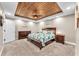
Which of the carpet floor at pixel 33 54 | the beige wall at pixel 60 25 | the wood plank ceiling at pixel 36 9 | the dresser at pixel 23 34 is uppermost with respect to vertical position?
the wood plank ceiling at pixel 36 9

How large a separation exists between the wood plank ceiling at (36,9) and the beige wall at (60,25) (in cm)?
15

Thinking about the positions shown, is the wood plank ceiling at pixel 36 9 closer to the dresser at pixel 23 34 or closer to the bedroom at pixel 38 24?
the bedroom at pixel 38 24

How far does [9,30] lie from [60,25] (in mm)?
1044

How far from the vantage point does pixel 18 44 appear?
1.48 metres

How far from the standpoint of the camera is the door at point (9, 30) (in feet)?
4.60

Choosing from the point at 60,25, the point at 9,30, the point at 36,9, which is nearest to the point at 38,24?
the point at 36,9

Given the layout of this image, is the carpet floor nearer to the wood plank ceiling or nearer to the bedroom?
the bedroom

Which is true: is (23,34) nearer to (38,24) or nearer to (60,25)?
(38,24)

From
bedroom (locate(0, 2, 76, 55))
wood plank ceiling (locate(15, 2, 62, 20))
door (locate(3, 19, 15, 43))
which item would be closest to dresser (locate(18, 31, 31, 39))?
bedroom (locate(0, 2, 76, 55))

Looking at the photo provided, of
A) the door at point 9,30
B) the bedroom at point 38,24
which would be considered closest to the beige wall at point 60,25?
the bedroom at point 38,24

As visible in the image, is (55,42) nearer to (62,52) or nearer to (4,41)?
(62,52)

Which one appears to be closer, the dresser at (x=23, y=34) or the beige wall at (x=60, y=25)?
the beige wall at (x=60, y=25)

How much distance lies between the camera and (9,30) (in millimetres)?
1458

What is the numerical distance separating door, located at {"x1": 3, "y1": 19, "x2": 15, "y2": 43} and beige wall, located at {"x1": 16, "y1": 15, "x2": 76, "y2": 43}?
0.41 ft
